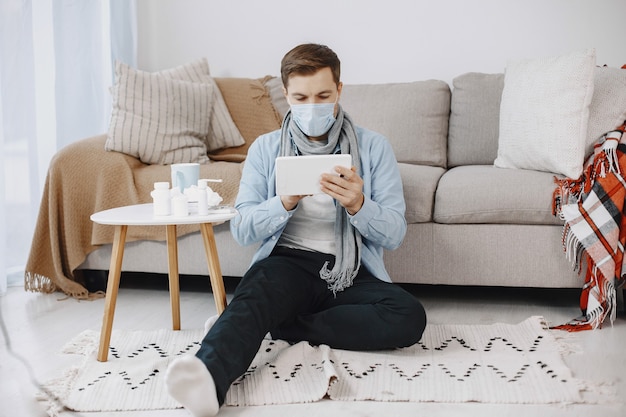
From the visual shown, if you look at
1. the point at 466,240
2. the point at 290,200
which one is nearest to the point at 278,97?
the point at 466,240

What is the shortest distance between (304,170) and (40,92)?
1.56 m

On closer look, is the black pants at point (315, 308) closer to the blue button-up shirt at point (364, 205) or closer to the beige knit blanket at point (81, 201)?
the blue button-up shirt at point (364, 205)

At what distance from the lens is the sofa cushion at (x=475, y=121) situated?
2.95 metres

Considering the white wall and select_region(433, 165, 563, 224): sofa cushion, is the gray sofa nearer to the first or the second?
select_region(433, 165, 563, 224): sofa cushion

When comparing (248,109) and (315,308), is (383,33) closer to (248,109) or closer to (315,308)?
(248,109)

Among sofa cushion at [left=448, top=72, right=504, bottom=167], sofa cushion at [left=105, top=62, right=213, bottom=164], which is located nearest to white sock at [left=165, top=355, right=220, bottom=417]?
sofa cushion at [left=105, top=62, right=213, bottom=164]

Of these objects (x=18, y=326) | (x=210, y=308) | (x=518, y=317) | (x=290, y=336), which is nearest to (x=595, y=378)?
(x=518, y=317)

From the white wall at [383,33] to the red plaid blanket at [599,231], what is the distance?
1.02 m

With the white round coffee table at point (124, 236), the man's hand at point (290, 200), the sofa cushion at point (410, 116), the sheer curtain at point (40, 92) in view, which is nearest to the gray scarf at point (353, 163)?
the man's hand at point (290, 200)

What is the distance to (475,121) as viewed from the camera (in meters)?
2.97

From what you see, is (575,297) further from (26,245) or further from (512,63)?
(26,245)

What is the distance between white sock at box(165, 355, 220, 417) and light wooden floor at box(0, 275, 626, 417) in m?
0.09

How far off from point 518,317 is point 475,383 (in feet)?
2.15

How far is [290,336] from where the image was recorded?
197cm
